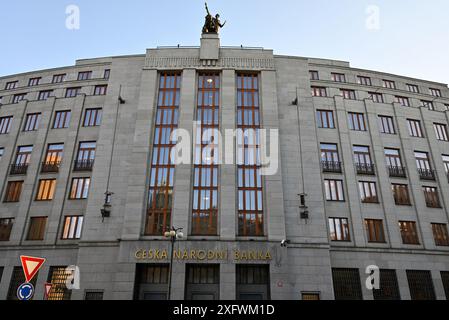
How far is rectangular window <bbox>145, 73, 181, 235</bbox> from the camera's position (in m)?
28.0

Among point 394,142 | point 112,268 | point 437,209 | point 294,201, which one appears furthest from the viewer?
point 394,142

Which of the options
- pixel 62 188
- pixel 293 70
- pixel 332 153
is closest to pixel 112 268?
pixel 62 188

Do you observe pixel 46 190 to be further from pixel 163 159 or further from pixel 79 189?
pixel 163 159

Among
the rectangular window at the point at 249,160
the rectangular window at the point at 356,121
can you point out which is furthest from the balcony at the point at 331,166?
the rectangular window at the point at 249,160

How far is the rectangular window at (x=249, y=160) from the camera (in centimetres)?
2810

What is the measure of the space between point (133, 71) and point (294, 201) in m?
23.0

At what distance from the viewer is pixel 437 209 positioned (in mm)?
31656

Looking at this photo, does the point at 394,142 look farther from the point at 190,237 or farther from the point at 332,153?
the point at 190,237

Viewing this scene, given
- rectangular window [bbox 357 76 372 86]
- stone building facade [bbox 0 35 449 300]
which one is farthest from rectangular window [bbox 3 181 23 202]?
rectangular window [bbox 357 76 372 86]

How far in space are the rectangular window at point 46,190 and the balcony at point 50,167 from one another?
3.47 ft

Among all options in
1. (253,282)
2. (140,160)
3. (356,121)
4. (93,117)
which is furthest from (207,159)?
(356,121)

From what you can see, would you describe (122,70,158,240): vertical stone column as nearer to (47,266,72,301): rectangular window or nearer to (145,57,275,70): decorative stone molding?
(145,57,275,70): decorative stone molding
